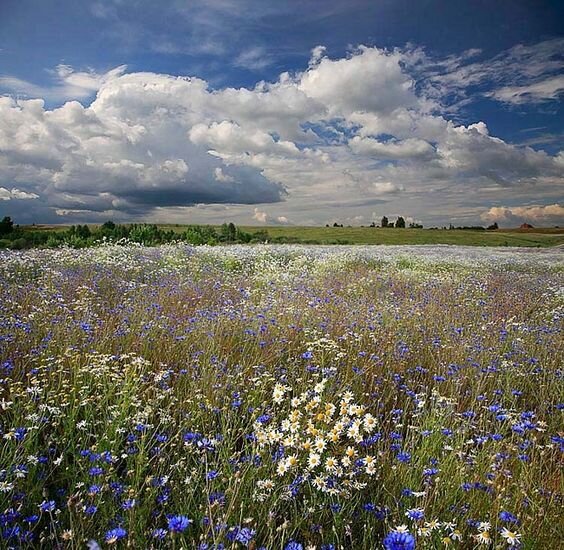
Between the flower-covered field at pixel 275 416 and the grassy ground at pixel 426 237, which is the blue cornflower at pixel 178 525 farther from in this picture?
the grassy ground at pixel 426 237

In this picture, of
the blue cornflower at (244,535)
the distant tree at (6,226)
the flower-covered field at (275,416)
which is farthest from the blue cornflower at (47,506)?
the distant tree at (6,226)

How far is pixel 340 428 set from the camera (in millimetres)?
2414

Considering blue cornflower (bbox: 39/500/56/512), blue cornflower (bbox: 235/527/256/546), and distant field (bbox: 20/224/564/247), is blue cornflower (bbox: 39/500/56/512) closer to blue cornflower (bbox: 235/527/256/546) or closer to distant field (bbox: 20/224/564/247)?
blue cornflower (bbox: 235/527/256/546)

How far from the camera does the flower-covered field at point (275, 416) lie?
7.14ft

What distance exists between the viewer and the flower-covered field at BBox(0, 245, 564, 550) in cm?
218

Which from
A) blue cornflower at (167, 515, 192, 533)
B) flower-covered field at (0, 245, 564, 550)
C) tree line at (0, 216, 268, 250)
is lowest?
flower-covered field at (0, 245, 564, 550)

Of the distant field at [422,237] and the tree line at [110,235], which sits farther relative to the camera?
the distant field at [422,237]

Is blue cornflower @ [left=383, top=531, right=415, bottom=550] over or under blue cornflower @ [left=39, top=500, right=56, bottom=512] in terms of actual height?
over

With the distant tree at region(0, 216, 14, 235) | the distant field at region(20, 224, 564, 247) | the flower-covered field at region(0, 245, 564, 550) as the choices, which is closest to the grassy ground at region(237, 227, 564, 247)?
the distant field at region(20, 224, 564, 247)

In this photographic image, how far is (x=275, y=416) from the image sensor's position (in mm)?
3057

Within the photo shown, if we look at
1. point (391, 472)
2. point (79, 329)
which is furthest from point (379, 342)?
point (79, 329)

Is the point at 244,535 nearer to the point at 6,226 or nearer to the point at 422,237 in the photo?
the point at 6,226

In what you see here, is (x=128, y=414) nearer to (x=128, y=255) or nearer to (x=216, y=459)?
(x=216, y=459)

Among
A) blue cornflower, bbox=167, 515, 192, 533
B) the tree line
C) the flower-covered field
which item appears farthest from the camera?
the tree line
